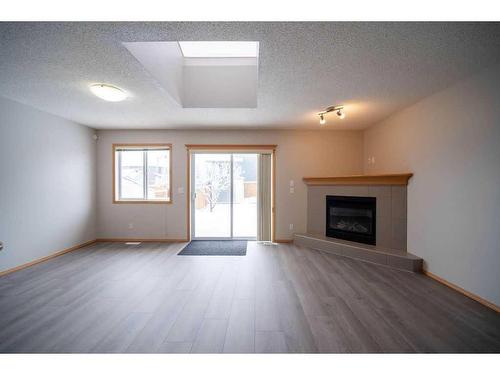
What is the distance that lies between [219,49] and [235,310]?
11.7 feet

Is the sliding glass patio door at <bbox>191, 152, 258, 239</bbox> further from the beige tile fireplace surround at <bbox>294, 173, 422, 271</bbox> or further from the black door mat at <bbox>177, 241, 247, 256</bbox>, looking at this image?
the beige tile fireplace surround at <bbox>294, 173, 422, 271</bbox>

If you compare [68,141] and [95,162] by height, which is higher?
[68,141]

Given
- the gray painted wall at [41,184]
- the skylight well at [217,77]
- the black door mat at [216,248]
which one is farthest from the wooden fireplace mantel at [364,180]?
the gray painted wall at [41,184]

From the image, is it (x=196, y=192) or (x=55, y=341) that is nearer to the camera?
(x=55, y=341)

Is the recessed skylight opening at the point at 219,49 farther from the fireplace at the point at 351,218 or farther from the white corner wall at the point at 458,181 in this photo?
the fireplace at the point at 351,218

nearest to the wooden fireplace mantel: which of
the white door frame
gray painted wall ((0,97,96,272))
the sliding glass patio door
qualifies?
the white door frame

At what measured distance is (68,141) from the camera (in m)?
4.17

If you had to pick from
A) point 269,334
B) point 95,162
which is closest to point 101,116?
point 95,162

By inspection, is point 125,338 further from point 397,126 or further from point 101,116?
point 397,126

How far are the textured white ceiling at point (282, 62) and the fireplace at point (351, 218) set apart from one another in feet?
5.46

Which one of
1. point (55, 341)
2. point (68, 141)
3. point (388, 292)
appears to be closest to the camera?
point (55, 341)

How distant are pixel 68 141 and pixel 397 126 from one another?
6.03 meters

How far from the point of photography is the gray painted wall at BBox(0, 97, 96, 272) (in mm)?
3166

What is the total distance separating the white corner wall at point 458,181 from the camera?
2.26 metres
